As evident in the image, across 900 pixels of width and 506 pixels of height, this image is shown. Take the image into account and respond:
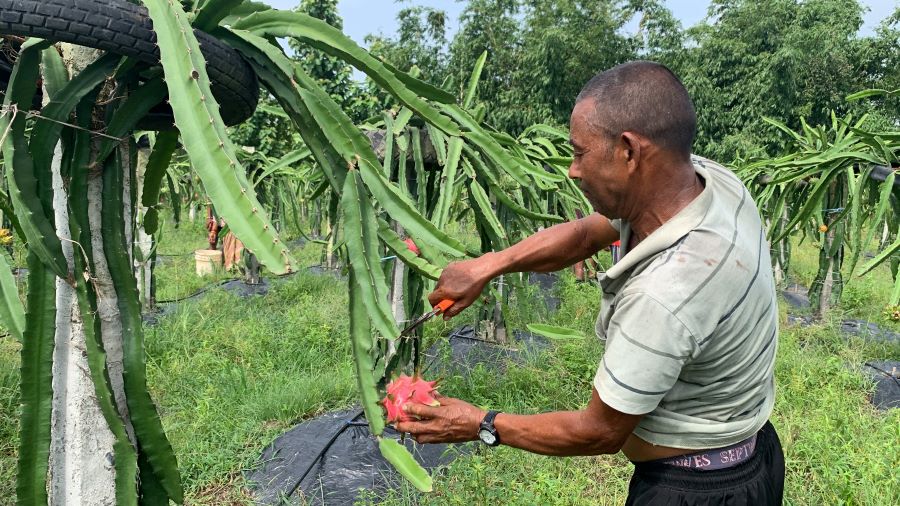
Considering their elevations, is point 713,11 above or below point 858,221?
above

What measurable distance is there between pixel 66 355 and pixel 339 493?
162cm

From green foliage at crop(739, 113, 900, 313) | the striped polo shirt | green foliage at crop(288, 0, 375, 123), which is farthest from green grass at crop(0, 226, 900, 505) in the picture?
green foliage at crop(288, 0, 375, 123)

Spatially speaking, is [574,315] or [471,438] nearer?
[471,438]

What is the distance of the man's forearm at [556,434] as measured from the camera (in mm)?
1142

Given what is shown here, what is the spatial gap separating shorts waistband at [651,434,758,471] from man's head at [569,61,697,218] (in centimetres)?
56

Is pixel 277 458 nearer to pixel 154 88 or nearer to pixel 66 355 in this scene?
pixel 66 355

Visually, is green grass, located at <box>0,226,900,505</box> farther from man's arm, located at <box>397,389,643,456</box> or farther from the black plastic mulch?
man's arm, located at <box>397,389,643,456</box>

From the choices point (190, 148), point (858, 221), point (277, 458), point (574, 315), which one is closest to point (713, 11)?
point (574, 315)

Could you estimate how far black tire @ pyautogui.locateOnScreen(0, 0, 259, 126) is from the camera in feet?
2.44

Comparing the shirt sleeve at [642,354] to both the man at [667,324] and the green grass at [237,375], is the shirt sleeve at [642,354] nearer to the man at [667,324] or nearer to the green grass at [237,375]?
the man at [667,324]

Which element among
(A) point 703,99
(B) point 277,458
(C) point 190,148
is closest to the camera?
(C) point 190,148

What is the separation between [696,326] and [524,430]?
41 centimetres

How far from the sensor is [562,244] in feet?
5.24

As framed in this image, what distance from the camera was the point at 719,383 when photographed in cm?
115
